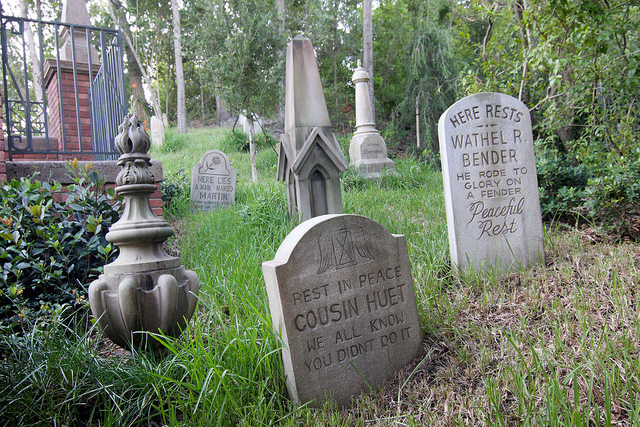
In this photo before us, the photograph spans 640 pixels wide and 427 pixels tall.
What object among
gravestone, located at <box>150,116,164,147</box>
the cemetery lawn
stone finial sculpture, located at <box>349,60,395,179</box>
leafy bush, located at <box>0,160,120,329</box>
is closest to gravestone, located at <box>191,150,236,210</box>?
stone finial sculpture, located at <box>349,60,395,179</box>

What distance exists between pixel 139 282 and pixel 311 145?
3.10 metres

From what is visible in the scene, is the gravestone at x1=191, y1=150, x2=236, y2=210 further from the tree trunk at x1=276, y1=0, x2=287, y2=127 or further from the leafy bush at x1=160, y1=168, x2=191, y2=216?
the tree trunk at x1=276, y1=0, x2=287, y2=127

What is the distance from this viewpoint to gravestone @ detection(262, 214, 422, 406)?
87.9 inches

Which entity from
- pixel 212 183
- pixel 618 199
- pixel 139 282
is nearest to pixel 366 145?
pixel 212 183

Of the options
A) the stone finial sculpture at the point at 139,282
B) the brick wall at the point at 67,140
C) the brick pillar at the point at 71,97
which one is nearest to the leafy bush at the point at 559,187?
the stone finial sculpture at the point at 139,282

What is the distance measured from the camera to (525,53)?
459cm

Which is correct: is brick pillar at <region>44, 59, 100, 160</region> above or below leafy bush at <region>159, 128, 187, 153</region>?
below

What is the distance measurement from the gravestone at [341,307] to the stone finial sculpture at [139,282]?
1.92 feet

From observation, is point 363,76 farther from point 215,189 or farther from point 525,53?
point 525,53

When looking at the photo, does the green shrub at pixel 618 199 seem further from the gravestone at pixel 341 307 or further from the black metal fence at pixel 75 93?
the black metal fence at pixel 75 93

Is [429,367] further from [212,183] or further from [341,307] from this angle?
[212,183]

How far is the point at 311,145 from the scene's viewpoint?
5051 mm

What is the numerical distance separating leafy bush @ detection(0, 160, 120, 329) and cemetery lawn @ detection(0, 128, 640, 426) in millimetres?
457

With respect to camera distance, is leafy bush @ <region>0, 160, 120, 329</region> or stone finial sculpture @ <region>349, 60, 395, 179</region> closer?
leafy bush @ <region>0, 160, 120, 329</region>
